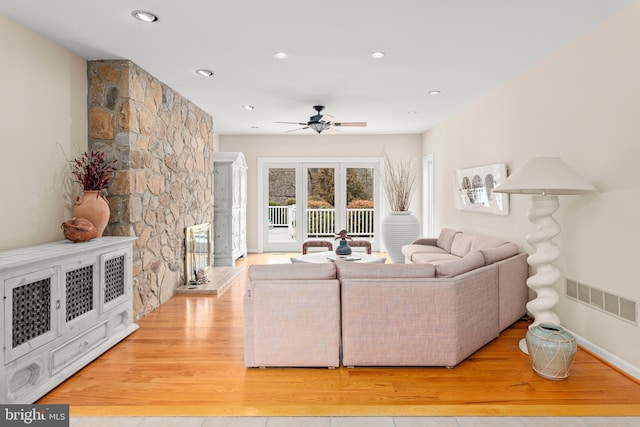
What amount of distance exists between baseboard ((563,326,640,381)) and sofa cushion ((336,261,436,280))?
57.4 inches

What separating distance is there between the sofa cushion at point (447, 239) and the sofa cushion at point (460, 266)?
2.35 meters

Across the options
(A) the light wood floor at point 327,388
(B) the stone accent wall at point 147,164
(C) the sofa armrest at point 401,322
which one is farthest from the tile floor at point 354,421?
(B) the stone accent wall at point 147,164

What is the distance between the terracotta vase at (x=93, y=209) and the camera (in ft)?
10.8

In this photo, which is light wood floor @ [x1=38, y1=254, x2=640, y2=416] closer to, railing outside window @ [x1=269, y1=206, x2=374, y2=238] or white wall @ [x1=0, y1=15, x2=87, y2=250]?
white wall @ [x1=0, y1=15, x2=87, y2=250]

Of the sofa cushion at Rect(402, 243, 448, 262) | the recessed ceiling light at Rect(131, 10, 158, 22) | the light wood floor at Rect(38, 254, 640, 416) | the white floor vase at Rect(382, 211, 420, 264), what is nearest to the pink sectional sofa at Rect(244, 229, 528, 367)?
the light wood floor at Rect(38, 254, 640, 416)

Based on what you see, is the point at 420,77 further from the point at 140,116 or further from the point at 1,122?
the point at 1,122

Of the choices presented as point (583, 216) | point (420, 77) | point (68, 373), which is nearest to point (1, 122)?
point (68, 373)

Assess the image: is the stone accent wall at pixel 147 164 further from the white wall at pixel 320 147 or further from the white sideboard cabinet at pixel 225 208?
the white wall at pixel 320 147

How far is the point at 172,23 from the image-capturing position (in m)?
2.97

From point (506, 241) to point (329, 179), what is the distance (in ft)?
14.9

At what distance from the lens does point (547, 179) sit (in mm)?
2852

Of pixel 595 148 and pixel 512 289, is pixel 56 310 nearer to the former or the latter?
pixel 512 289

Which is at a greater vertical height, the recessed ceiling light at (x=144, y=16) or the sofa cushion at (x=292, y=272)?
the recessed ceiling light at (x=144, y=16)

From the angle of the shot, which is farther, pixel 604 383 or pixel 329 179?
pixel 329 179
